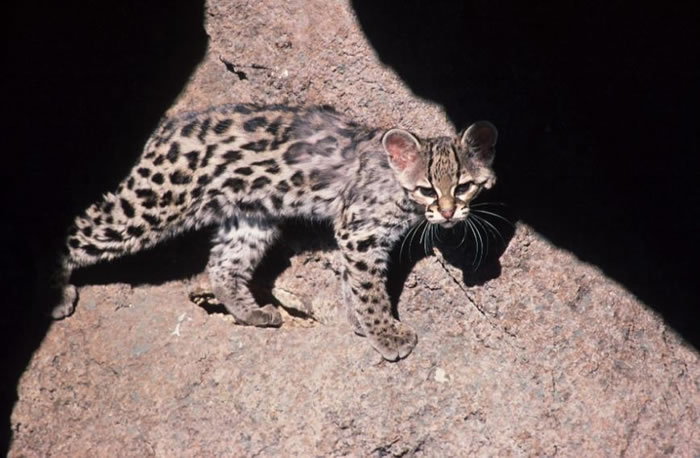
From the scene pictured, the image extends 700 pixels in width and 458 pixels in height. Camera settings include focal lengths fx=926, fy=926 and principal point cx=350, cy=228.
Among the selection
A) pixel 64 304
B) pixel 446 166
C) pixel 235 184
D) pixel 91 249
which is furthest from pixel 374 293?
pixel 64 304

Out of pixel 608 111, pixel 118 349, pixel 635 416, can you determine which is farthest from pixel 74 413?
pixel 608 111

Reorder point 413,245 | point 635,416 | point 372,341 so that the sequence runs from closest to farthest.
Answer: point 635,416 → point 372,341 → point 413,245

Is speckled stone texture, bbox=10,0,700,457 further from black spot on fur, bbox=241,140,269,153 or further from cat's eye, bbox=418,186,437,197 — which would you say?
cat's eye, bbox=418,186,437,197

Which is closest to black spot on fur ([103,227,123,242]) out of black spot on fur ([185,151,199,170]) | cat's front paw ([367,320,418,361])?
black spot on fur ([185,151,199,170])

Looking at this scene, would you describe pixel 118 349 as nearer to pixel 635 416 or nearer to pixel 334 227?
pixel 334 227

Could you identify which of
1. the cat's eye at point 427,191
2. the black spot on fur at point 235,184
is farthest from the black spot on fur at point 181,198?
the cat's eye at point 427,191

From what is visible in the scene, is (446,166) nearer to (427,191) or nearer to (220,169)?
(427,191)
